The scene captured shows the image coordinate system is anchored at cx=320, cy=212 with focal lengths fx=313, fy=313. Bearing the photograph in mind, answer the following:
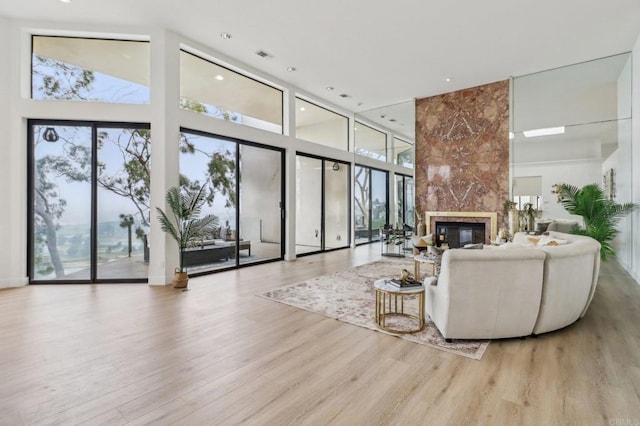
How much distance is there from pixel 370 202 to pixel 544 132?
15.0 ft

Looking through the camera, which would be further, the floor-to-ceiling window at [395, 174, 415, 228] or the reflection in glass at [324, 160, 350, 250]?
the floor-to-ceiling window at [395, 174, 415, 228]

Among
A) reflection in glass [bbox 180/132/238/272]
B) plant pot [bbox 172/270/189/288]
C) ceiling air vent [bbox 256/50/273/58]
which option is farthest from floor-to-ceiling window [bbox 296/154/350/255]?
plant pot [bbox 172/270/189/288]

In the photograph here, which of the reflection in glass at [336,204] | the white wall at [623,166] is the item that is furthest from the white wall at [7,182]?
the white wall at [623,166]

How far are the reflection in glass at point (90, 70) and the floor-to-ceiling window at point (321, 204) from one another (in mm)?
3555

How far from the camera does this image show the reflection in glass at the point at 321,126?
24.8 feet

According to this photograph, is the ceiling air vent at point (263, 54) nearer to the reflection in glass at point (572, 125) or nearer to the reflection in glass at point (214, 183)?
the reflection in glass at point (214, 183)

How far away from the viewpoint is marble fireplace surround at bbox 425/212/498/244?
655cm

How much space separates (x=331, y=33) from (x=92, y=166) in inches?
165

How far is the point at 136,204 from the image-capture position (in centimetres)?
493

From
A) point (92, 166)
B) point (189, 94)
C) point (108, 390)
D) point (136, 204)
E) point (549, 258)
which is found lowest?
point (108, 390)

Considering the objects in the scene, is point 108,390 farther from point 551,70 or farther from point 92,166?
point 551,70

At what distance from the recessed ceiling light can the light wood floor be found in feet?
11.7

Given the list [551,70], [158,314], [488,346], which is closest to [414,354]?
[488,346]

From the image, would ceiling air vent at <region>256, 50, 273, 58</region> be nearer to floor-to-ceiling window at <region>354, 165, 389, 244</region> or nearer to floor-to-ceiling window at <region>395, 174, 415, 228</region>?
floor-to-ceiling window at <region>354, 165, 389, 244</region>
